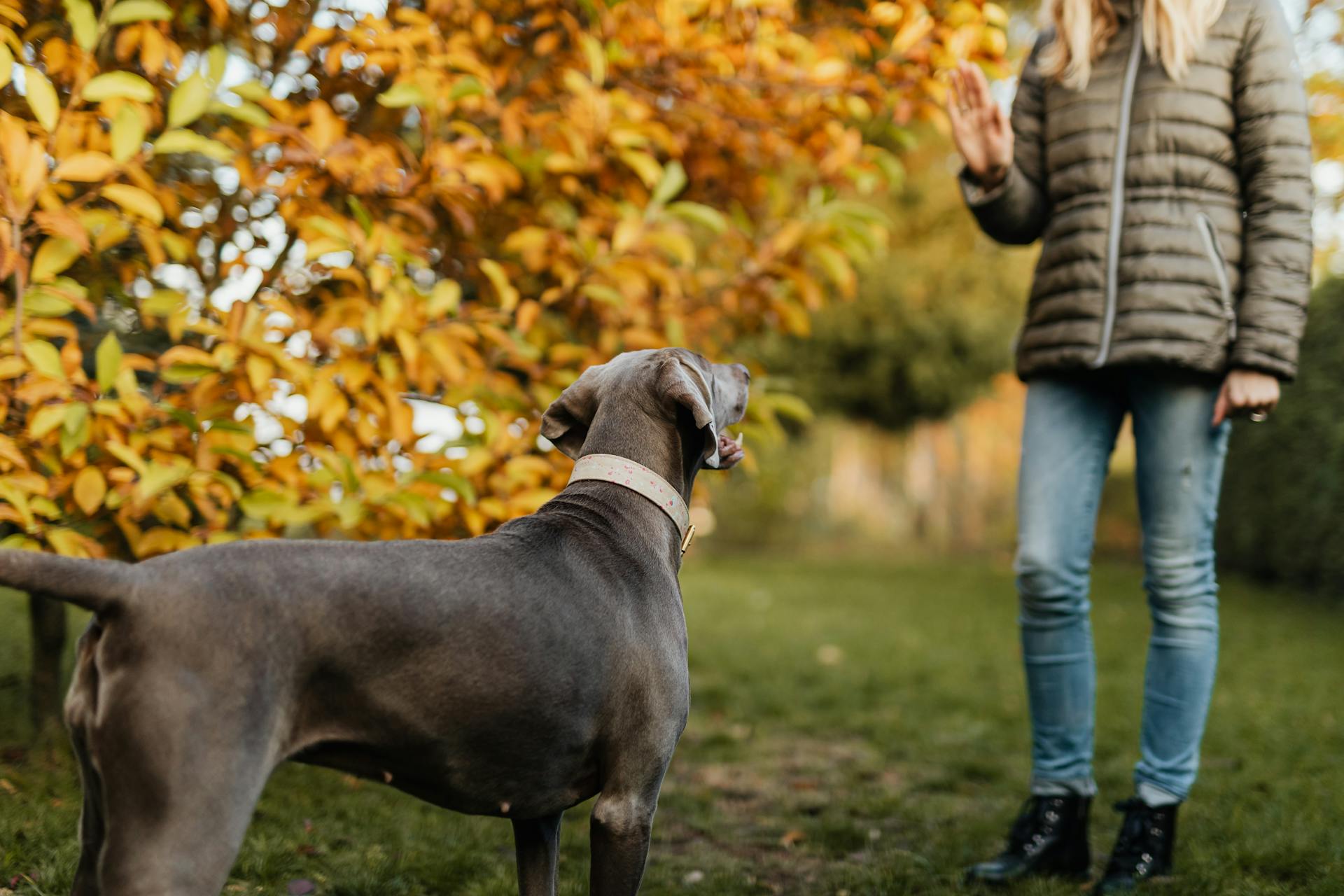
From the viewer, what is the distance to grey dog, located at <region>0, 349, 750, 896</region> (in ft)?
5.59

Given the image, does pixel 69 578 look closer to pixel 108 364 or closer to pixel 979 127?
pixel 108 364

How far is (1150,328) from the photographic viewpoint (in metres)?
3.04

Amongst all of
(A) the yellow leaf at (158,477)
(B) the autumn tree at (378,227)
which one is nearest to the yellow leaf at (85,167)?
(B) the autumn tree at (378,227)

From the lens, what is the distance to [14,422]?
282 centimetres

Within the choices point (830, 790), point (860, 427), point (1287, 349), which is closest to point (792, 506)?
point (860, 427)

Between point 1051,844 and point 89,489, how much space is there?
2795mm

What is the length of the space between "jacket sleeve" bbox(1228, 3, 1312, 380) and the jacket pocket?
3cm

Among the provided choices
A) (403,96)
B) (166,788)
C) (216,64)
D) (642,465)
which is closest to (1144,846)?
(642,465)

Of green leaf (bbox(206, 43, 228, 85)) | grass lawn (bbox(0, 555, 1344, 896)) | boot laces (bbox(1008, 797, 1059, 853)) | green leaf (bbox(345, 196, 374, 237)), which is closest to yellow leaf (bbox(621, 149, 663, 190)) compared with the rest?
green leaf (bbox(345, 196, 374, 237))

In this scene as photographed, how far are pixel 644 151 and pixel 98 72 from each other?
1.69 meters

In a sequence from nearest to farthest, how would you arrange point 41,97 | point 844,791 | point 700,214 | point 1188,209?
point 41,97, point 1188,209, point 700,214, point 844,791

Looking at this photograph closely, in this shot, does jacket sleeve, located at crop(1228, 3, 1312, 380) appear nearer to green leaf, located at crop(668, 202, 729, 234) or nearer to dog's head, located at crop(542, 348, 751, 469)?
dog's head, located at crop(542, 348, 751, 469)

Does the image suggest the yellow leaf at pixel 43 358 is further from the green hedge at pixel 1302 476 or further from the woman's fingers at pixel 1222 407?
the green hedge at pixel 1302 476

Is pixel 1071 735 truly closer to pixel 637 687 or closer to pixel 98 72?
pixel 637 687
